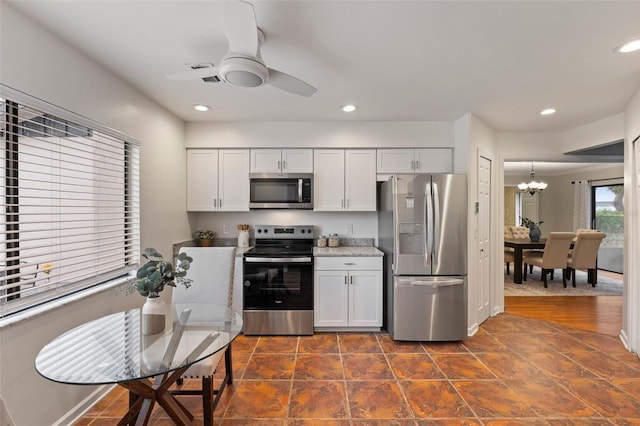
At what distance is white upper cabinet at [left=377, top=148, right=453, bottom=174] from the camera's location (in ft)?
11.5

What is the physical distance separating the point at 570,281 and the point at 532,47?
5500mm

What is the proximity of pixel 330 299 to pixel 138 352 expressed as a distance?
2089 mm

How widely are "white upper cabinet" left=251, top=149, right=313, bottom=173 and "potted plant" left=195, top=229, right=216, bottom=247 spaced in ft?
3.16

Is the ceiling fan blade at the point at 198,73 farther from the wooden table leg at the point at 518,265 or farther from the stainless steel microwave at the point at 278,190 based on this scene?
the wooden table leg at the point at 518,265

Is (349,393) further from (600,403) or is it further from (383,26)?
(383,26)

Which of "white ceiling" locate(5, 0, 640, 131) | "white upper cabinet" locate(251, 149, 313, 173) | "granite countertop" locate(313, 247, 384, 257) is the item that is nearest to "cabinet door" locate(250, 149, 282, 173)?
"white upper cabinet" locate(251, 149, 313, 173)

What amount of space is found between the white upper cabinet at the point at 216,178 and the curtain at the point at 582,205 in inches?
312

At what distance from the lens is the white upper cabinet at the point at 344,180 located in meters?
3.51

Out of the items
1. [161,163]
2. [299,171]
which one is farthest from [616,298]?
[161,163]

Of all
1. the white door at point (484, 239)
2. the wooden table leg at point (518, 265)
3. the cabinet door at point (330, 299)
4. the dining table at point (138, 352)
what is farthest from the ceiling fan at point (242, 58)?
the wooden table leg at point (518, 265)

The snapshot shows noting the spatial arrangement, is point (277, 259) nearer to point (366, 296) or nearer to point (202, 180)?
point (366, 296)

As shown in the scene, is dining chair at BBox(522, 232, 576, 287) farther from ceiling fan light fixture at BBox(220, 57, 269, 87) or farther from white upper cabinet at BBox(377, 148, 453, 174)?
ceiling fan light fixture at BBox(220, 57, 269, 87)

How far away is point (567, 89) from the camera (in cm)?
250

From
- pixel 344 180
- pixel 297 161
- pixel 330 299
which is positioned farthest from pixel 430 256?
pixel 297 161
